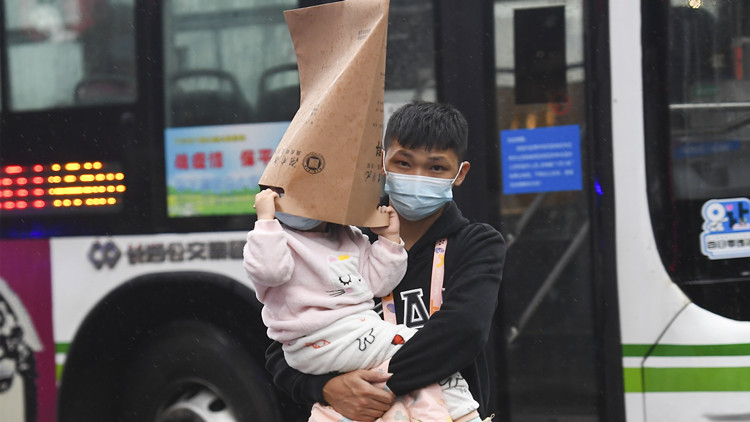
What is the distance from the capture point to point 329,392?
6.20 feet

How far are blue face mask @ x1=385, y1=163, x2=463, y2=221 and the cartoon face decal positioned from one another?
0.21 metres

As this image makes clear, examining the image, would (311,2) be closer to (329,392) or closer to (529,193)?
(529,193)

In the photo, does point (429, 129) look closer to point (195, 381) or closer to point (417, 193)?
point (417, 193)

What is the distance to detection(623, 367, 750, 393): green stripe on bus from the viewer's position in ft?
10.8

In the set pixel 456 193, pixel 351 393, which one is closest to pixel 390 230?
pixel 351 393

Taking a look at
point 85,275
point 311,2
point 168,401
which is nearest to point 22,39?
point 85,275

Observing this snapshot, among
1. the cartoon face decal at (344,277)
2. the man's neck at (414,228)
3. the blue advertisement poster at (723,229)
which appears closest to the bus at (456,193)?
the blue advertisement poster at (723,229)

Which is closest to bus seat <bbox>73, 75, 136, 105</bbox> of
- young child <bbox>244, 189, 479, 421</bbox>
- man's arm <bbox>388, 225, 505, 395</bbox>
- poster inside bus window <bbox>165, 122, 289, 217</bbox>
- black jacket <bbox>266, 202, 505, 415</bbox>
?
poster inside bus window <bbox>165, 122, 289, 217</bbox>

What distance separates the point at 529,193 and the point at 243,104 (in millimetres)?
1348

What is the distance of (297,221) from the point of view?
1894mm

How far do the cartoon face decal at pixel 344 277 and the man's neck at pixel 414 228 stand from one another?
0.22 m

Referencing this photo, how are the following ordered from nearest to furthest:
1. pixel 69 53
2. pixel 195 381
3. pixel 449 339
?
pixel 449 339 < pixel 195 381 < pixel 69 53

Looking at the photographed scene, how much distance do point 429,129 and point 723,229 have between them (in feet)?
6.41

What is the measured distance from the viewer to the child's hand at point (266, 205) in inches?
71.6
